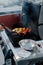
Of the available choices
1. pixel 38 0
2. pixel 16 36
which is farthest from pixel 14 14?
pixel 16 36

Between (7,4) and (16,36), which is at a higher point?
(7,4)

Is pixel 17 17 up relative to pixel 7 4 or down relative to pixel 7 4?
down

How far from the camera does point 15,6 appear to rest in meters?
1.89

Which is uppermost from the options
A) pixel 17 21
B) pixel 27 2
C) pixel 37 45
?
pixel 27 2

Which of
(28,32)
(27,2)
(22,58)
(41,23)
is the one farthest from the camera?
(27,2)

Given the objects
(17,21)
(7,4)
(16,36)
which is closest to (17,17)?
(17,21)

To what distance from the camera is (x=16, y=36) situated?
3.99 feet

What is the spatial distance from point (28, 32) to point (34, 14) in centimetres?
31

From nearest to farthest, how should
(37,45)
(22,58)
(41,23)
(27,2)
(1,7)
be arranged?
(22,58) → (37,45) → (41,23) → (27,2) → (1,7)

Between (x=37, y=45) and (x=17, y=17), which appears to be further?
(x=17, y=17)

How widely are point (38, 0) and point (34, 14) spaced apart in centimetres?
24

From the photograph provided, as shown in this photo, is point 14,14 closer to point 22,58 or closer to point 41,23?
point 41,23

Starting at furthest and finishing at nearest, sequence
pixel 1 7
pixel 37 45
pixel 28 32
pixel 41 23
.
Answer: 1. pixel 1 7
2. pixel 41 23
3. pixel 28 32
4. pixel 37 45

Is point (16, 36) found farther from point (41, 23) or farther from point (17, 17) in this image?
point (17, 17)
